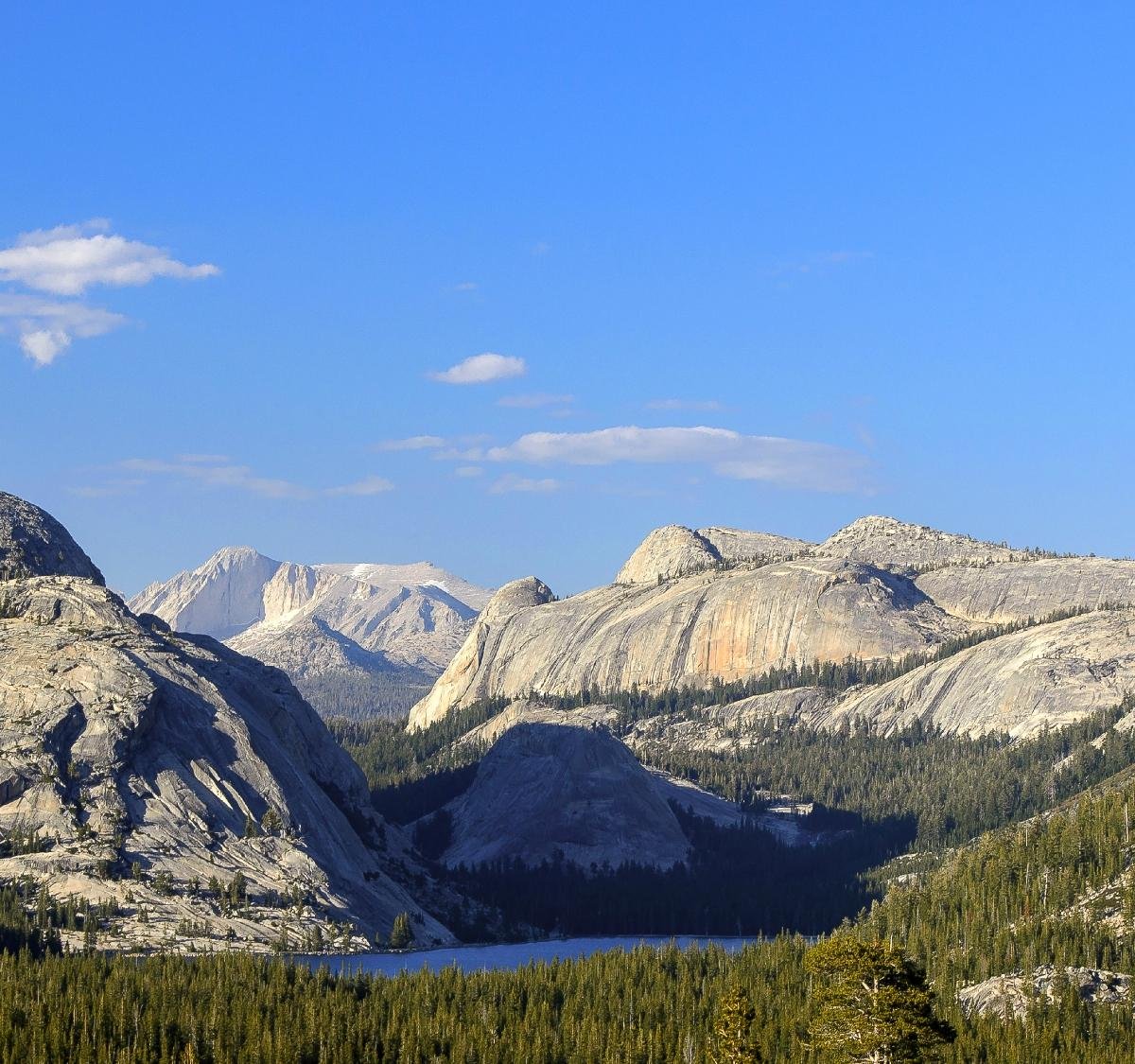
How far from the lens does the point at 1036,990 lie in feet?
557

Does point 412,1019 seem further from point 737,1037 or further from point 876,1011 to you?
point 876,1011

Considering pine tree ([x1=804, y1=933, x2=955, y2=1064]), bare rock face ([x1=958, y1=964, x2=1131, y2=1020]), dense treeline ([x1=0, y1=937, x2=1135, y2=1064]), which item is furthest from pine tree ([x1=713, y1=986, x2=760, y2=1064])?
bare rock face ([x1=958, y1=964, x2=1131, y2=1020])

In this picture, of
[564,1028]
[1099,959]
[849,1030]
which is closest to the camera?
[849,1030]

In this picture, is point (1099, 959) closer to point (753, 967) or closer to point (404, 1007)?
point (753, 967)

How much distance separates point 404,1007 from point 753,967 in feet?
123

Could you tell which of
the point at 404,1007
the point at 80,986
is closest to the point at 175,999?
the point at 80,986

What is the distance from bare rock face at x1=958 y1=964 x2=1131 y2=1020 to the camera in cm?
16812

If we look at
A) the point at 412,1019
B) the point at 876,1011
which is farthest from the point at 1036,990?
the point at 876,1011

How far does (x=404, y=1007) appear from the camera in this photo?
17000 cm

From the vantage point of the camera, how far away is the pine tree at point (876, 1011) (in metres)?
104

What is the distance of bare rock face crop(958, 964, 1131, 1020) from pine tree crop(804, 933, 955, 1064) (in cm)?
6306

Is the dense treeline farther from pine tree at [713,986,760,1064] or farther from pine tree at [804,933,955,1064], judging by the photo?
pine tree at [804,933,955,1064]

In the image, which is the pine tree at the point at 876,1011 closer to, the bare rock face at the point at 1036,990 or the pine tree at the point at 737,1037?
the pine tree at the point at 737,1037

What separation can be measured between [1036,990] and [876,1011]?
70948 mm
